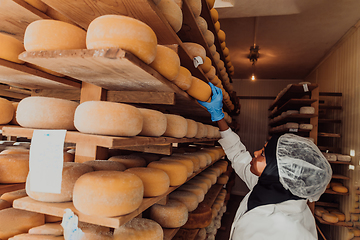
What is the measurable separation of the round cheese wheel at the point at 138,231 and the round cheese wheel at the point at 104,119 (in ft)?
1.81

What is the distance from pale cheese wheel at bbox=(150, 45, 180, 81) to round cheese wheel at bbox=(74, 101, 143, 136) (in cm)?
33

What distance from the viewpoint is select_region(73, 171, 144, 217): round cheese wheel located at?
0.88 meters

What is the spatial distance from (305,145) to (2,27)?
214 centimetres

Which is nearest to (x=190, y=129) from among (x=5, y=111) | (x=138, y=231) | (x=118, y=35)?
(x=138, y=231)

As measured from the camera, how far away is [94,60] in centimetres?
86

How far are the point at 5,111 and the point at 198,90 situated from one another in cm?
123

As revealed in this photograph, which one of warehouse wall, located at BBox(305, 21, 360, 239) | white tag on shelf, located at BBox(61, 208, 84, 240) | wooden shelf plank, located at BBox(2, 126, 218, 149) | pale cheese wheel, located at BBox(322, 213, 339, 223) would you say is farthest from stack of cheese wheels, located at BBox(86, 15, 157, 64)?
pale cheese wheel, located at BBox(322, 213, 339, 223)

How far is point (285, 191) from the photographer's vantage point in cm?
177

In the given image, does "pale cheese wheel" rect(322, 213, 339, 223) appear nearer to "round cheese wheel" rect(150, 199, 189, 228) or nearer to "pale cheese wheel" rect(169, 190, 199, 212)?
"pale cheese wheel" rect(169, 190, 199, 212)

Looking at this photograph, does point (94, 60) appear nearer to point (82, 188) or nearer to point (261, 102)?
point (82, 188)

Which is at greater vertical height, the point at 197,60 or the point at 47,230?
the point at 197,60

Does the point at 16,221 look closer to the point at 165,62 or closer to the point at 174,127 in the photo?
the point at 174,127

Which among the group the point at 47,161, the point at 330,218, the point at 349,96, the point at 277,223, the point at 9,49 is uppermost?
the point at 349,96

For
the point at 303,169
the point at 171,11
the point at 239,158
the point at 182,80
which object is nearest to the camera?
the point at 171,11
